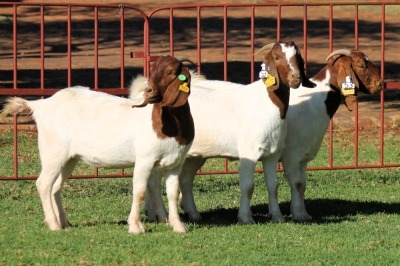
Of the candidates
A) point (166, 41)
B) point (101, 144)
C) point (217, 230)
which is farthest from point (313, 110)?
point (166, 41)

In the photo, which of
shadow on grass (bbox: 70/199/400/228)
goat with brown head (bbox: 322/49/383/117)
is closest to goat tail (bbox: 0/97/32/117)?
shadow on grass (bbox: 70/199/400/228)

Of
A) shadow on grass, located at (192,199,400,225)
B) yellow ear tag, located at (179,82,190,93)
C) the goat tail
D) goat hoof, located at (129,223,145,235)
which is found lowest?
shadow on grass, located at (192,199,400,225)

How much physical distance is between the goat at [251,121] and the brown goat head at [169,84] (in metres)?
1.15

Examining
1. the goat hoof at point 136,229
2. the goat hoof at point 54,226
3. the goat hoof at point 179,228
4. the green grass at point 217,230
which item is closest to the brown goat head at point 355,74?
the green grass at point 217,230

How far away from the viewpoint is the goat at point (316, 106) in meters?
12.4

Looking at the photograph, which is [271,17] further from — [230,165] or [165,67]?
[165,67]

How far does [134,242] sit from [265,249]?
44.6 inches

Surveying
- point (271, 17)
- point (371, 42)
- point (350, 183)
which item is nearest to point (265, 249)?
point (350, 183)

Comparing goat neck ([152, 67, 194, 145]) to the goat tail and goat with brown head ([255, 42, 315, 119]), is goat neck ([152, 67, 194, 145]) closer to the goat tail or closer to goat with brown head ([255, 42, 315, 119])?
goat with brown head ([255, 42, 315, 119])

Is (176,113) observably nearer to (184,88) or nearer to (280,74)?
(184,88)

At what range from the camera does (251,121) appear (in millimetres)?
11938

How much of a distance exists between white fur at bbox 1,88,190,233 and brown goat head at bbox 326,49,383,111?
214 cm

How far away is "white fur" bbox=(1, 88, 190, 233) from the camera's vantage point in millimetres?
11102

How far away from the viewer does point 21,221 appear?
1202 centimetres
